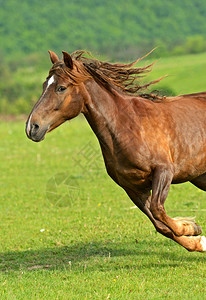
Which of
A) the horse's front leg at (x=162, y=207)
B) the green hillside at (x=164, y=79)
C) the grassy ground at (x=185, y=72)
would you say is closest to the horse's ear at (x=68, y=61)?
the horse's front leg at (x=162, y=207)

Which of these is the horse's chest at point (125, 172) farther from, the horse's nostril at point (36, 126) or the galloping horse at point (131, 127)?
the horse's nostril at point (36, 126)

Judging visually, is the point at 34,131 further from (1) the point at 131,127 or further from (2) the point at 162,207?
(2) the point at 162,207

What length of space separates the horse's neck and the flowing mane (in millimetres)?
125

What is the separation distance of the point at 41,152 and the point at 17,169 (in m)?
3.42

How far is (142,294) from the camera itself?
5.93 metres

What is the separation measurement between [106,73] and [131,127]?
71 centimetres

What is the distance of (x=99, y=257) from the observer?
762 cm

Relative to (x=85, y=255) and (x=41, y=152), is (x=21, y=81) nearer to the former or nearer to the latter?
(x=41, y=152)

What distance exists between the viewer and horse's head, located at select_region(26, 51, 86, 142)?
6.07m

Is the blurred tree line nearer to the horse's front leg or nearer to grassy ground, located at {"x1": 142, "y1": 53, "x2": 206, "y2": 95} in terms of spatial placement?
grassy ground, located at {"x1": 142, "y1": 53, "x2": 206, "y2": 95}

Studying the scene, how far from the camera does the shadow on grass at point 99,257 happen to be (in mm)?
7188

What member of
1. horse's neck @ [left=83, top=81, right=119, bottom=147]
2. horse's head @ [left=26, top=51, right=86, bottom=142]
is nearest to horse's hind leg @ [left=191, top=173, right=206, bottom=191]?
horse's neck @ [left=83, top=81, right=119, bottom=147]

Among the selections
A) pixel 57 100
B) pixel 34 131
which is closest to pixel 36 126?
pixel 34 131

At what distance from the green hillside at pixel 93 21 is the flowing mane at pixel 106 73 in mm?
83063
